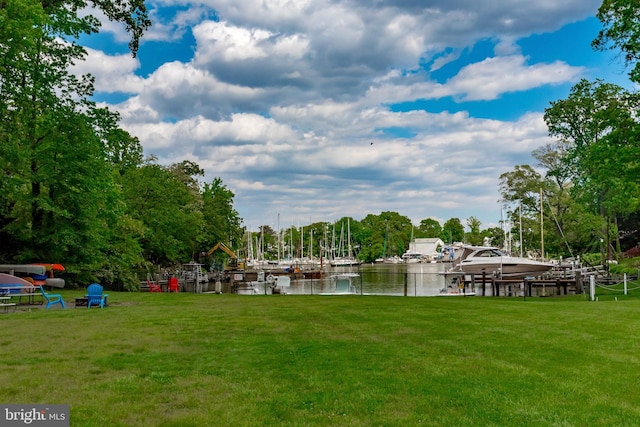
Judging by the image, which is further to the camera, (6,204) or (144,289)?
(144,289)

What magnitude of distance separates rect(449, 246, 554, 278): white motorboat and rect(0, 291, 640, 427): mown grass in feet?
99.6

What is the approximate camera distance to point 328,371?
26.4 feet

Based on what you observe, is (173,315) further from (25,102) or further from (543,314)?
(25,102)

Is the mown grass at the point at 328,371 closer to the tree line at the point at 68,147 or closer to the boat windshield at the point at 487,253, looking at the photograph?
the tree line at the point at 68,147

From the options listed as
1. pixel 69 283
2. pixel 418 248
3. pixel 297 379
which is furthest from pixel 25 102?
pixel 418 248

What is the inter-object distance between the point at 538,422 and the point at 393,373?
2515 millimetres

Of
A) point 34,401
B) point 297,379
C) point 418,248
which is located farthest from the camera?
point 418,248

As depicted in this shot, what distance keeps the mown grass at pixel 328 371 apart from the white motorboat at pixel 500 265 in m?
30.4

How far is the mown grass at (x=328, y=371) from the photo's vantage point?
6145mm

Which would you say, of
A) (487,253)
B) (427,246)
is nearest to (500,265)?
(487,253)

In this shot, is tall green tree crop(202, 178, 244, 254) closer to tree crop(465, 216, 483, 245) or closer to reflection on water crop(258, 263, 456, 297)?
reflection on water crop(258, 263, 456, 297)

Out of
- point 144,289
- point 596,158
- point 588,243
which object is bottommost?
point 144,289

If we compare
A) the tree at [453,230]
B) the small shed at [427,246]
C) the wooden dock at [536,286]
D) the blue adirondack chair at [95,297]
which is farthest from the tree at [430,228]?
the blue adirondack chair at [95,297]

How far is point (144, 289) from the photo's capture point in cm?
4059
